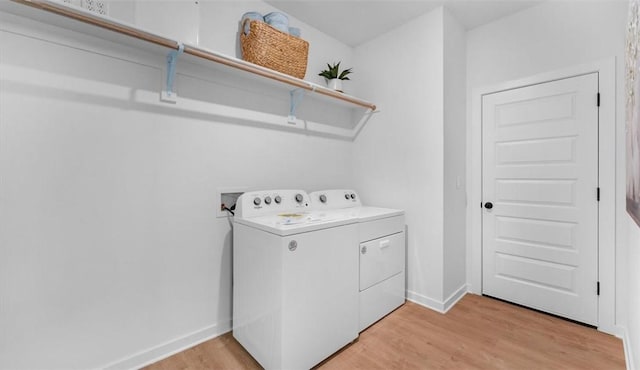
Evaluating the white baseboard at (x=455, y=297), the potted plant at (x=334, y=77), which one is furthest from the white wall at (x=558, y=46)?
the potted plant at (x=334, y=77)

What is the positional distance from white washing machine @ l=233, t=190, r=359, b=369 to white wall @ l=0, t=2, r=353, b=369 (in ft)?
0.84

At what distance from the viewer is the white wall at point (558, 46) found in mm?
1820

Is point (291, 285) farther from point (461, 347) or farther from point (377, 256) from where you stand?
point (461, 347)

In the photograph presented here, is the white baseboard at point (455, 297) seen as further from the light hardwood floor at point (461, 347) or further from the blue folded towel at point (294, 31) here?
the blue folded towel at point (294, 31)

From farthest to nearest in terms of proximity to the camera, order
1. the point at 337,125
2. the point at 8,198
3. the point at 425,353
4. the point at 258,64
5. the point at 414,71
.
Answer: the point at 337,125 < the point at 414,71 < the point at 258,64 < the point at 425,353 < the point at 8,198

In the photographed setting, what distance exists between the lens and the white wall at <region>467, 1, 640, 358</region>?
1.82 meters

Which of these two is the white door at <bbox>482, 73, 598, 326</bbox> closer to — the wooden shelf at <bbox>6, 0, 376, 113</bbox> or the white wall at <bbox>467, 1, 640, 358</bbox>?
the white wall at <bbox>467, 1, 640, 358</bbox>

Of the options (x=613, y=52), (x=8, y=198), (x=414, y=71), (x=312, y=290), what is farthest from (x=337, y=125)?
(x=8, y=198)

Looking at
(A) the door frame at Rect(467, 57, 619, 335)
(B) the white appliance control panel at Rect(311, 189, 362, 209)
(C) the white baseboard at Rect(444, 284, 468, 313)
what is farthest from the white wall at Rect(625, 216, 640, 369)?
(B) the white appliance control panel at Rect(311, 189, 362, 209)

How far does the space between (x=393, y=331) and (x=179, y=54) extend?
7.17 ft

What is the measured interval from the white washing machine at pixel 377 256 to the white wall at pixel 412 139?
19 centimetres

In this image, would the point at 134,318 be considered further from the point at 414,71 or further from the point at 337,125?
the point at 414,71

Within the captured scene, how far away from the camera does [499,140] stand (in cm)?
233

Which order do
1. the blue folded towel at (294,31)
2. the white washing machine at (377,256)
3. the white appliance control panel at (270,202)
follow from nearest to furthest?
the white appliance control panel at (270,202), the white washing machine at (377,256), the blue folded towel at (294,31)
